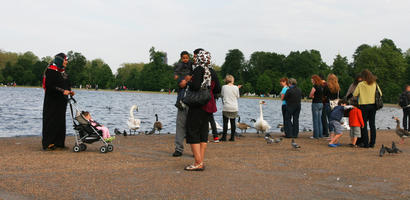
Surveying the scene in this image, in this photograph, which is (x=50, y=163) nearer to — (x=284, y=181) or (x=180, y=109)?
(x=180, y=109)

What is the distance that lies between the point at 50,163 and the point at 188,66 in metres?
3.41

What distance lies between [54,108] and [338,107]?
25.8ft

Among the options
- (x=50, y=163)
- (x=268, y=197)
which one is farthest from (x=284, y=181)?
(x=50, y=163)

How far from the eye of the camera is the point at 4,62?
443 feet

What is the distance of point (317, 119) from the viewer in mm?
13219

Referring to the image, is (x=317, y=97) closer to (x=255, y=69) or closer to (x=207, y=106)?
(x=207, y=106)

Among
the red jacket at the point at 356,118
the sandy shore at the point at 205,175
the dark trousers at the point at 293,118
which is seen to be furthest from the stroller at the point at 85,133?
the red jacket at the point at 356,118

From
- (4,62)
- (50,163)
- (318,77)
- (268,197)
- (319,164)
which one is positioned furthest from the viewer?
(4,62)

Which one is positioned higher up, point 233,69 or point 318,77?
point 233,69

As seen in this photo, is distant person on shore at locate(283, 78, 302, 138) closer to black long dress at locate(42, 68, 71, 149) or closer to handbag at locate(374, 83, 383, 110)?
handbag at locate(374, 83, 383, 110)

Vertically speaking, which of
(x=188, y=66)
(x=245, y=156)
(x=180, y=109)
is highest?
(x=188, y=66)

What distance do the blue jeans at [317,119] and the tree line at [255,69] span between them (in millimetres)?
84905

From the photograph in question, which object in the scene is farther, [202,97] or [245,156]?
[245,156]

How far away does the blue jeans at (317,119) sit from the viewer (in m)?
12.9
